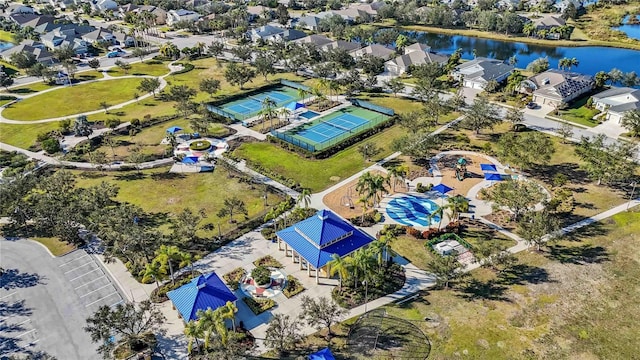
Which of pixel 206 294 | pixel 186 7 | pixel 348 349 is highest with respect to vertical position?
pixel 186 7

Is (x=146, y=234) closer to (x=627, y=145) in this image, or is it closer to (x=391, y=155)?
(x=391, y=155)

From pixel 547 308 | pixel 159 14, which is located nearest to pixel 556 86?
pixel 547 308

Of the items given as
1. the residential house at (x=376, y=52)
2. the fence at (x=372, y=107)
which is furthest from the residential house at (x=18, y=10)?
the fence at (x=372, y=107)

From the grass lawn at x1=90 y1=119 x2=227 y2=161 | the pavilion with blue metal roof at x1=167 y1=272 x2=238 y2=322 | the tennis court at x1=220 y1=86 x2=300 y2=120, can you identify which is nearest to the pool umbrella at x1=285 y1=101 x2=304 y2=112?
the tennis court at x1=220 y1=86 x2=300 y2=120

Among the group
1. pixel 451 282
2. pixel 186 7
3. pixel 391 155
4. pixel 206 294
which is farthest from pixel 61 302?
pixel 186 7

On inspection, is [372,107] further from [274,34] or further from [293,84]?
[274,34]

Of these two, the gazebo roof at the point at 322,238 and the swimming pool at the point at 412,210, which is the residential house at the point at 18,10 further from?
the swimming pool at the point at 412,210

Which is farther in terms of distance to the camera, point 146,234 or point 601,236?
point 601,236
